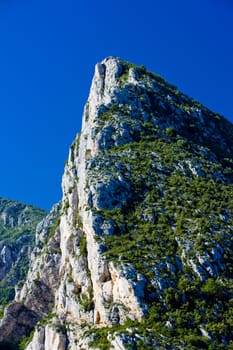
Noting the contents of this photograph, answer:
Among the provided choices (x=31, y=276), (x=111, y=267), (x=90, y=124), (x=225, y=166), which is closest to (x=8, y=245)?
(x=31, y=276)

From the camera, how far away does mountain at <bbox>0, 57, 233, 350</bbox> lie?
5909 centimetres

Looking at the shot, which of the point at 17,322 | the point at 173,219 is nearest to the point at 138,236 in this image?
the point at 173,219

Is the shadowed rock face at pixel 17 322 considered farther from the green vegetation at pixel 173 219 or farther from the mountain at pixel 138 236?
the green vegetation at pixel 173 219

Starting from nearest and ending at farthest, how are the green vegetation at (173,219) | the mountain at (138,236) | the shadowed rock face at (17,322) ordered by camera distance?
the green vegetation at (173,219) < the mountain at (138,236) < the shadowed rock face at (17,322)

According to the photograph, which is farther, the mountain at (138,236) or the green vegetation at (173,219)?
the mountain at (138,236)

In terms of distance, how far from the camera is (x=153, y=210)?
76.4m

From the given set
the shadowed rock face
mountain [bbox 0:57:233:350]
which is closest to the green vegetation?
mountain [bbox 0:57:233:350]

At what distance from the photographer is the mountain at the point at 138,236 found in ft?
194

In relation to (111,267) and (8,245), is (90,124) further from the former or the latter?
(8,245)

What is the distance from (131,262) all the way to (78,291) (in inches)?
565

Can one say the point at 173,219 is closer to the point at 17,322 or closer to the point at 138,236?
the point at 138,236

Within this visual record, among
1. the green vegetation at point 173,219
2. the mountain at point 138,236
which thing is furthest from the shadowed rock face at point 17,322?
the green vegetation at point 173,219

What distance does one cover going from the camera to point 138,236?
70812 mm

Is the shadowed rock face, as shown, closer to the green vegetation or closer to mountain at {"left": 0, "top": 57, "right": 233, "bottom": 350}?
mountain at {"left": 0, "top": 57, "right": 233, "bottom": 350}
